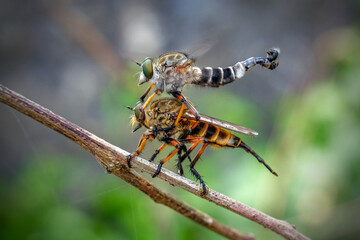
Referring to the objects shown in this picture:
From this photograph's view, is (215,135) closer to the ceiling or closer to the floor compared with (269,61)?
closer to the floor

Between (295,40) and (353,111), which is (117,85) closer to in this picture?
(353,111)

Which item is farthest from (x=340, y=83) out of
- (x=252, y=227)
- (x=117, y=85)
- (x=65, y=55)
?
(x=65, y=55)

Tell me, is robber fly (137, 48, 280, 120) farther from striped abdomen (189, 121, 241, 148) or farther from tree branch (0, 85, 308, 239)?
tree branch (0, 85, 308, 239)

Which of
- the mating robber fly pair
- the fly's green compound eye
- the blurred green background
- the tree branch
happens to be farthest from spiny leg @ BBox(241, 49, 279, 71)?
the tree branch

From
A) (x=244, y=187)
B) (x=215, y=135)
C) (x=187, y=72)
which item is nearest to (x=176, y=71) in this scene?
(x=187, y=72)

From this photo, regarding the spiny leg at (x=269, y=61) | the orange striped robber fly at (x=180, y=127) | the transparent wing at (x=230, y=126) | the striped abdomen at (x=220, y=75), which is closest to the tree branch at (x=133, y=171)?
the orange striped robber fly at (x=180, y=127)

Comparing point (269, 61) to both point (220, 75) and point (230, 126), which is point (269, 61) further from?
point (230, 126)

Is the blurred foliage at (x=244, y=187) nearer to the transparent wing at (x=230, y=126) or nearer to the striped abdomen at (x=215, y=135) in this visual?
the striped abdomen at (x=215, y=135)
